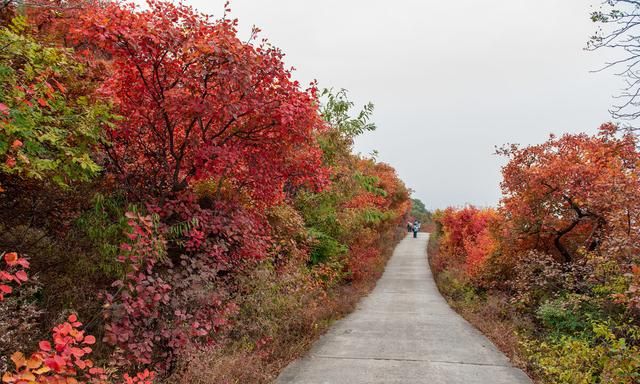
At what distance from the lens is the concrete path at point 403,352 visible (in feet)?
18.8

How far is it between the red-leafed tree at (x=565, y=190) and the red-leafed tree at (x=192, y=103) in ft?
18.2

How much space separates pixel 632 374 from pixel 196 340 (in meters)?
4.68

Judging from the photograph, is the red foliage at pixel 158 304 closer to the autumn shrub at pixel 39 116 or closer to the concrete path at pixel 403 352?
the autumn shrub at pixel 39 116

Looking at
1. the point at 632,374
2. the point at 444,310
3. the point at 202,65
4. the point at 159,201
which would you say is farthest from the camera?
the point at 444,310

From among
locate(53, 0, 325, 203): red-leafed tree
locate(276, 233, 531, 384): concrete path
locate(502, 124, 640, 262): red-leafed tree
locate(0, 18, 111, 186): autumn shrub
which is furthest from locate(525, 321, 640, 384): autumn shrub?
locate(0, 18, 111, 186): autumn shrub

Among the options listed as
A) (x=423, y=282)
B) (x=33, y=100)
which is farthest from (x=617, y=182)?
(x=423, y=282)

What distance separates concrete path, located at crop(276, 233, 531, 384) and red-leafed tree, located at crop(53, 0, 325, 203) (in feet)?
8.60

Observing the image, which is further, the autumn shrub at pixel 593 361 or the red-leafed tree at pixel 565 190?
the red-leafed tree at pixel 565 190

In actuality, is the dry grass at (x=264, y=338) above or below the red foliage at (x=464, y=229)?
below

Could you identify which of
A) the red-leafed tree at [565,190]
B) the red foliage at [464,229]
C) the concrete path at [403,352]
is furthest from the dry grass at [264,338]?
the red foliage at [464,229]

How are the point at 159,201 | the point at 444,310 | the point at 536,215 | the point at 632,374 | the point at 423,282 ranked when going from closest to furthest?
the point at 632,374
the point at 159,201
the point at 536,215
the point at 444,310
the point at 423,282

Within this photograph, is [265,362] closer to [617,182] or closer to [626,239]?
[626,239]

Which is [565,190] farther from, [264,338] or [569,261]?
[264,338]

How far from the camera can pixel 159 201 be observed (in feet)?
17.6
